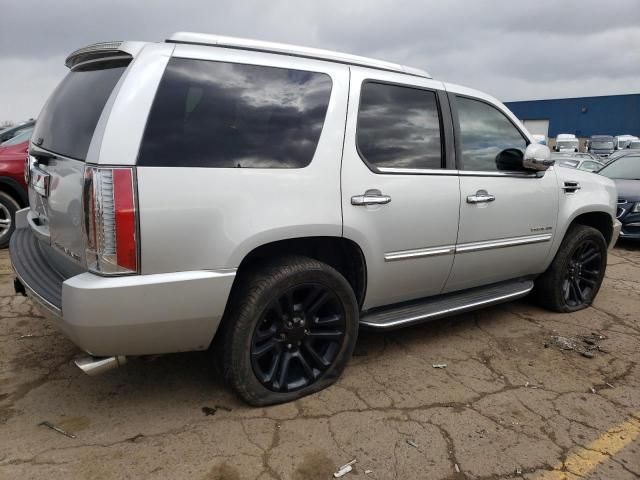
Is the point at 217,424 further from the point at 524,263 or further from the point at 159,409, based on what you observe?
the point at 524,263

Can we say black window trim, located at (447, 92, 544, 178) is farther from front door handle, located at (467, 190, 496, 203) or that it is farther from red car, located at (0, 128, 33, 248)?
red car, located at (0, 128, 33, 248)

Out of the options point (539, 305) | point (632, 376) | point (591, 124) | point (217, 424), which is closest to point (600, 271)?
point (539, 305)

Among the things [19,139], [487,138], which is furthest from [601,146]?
[19,139]

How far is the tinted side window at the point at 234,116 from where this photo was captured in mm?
2350

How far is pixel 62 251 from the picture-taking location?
2.54 meters

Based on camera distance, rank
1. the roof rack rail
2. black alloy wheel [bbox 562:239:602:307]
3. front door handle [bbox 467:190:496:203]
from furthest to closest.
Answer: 1. black alloy wheel [bbox 562:239:602:307]
2. front door handle [bbox 467:190:496:203]
3. the roof rack rail

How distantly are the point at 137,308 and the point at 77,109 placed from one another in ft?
3.80

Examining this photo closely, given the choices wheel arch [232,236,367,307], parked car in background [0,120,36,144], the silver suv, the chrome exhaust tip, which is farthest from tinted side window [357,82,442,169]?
parked car in background [0,120,36,144]

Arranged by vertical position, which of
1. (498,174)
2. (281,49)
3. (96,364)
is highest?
(281,49)

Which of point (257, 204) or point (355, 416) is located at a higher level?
point (257, 204)

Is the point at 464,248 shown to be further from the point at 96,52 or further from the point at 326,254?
the point at 96,52

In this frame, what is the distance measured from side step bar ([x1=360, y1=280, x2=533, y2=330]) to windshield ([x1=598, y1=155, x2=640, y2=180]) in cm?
568

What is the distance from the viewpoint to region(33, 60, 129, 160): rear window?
2457 mm

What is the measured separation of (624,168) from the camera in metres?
8.84
